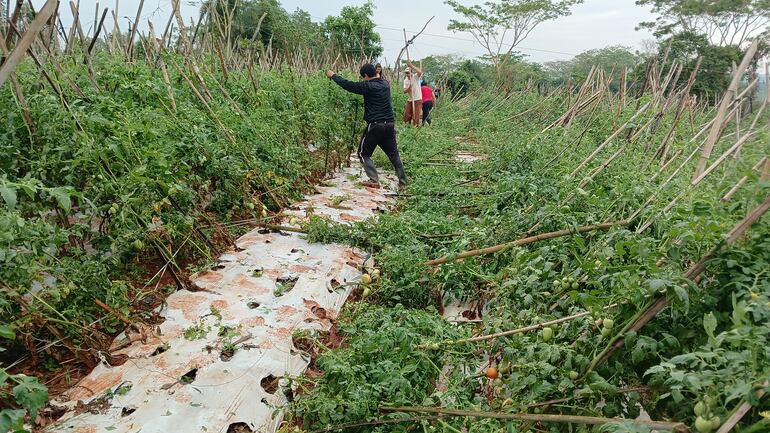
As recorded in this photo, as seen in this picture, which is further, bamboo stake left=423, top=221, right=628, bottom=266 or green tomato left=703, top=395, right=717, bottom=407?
bamboo stake left=423, top=221, right=628, bottom=266

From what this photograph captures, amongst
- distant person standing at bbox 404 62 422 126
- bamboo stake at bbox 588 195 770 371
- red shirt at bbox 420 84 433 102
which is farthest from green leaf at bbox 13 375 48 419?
red shirt at bbox 420 84 433 102

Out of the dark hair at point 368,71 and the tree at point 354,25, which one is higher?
the tree at point 354,25

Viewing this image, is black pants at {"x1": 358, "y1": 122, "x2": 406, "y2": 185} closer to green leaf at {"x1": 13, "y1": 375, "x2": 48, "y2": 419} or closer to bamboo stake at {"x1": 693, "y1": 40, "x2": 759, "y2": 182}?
bamboo stake at {"x1": 693, "y1": 40, "x2": 759, "y2": 182}

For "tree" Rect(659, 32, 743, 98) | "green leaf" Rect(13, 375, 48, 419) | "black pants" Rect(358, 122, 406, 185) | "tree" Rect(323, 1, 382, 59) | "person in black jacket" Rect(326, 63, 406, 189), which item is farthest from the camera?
"tree" Rect(323, 1, 382, 59)

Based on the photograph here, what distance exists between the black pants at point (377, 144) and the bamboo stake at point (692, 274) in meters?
4.36

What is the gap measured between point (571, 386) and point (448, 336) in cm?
73

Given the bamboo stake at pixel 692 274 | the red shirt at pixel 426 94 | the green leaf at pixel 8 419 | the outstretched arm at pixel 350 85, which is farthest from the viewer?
the red shirt at pixel 426 94

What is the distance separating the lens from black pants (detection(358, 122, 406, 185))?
226 inches

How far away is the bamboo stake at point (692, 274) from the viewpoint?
1.63 metres

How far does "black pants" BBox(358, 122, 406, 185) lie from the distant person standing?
2.96 m

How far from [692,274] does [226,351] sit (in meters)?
2.14

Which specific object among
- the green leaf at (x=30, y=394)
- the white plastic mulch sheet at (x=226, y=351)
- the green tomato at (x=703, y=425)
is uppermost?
the green leaf at (x=30, y=394)

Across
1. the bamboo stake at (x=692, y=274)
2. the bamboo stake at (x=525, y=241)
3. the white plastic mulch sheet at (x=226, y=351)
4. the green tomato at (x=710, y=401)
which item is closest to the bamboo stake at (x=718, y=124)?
the bamboo stake at (x=525, y=241)

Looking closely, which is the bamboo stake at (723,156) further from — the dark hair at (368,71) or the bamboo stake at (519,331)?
the dark hair at (368,71)
